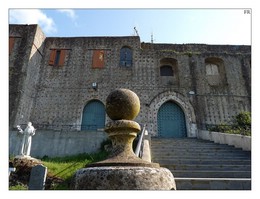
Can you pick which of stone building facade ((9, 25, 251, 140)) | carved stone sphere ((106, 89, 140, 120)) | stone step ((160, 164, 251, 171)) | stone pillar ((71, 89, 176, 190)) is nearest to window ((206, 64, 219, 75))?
stone building facade ((9, 25, 251, 140))

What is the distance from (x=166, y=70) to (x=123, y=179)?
18.6 m

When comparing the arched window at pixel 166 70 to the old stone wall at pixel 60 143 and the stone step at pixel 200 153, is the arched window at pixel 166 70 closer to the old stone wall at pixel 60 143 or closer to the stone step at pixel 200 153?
the old stone wall at pixel 60 143

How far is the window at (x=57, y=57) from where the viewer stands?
19734 millimetres

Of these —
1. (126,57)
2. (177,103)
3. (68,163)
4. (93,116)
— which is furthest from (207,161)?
(126,57)

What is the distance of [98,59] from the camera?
64.7 ft

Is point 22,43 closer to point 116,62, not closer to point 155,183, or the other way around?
point 116,62

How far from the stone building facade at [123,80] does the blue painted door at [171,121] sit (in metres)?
0.07

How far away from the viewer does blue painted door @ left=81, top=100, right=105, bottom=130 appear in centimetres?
1773

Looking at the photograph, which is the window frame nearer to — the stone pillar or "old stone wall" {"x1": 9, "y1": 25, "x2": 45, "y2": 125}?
"old stone wall" {"x1": 9, "y1": 25, "x2": 45, "y2": 125}

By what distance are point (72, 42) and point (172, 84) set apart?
31.2 feet

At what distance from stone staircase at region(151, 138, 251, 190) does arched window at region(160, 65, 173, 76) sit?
10.5 meters

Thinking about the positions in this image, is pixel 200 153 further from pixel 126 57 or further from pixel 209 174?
pixel 126 57

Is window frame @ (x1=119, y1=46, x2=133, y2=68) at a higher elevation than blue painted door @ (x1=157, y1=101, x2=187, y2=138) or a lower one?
higher

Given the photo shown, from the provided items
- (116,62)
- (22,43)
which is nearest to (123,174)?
(116,62)
